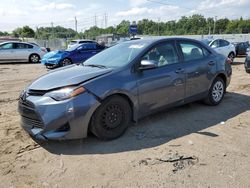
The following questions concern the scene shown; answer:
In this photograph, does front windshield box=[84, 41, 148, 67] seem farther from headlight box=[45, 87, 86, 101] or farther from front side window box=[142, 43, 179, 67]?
headlight box=[45, 87, 86, 101]

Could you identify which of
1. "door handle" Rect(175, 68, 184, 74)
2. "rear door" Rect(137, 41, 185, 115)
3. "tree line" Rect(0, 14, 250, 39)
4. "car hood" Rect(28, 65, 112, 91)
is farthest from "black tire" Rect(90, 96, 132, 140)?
"tree line" Rect(0, 14, 250, 39)

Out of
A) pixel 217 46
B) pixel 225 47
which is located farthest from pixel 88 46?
pixel 225 47

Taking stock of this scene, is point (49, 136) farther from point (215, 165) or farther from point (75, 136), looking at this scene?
point (215, 165)

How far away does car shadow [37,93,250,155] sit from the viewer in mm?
4215

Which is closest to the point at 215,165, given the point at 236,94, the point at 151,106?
the point at 151,106

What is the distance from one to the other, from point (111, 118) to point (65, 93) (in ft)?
2.70

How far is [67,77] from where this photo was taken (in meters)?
4.40

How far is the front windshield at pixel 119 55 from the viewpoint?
4879 millimetres

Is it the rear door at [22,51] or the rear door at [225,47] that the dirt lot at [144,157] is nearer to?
the rear door at [225,47]

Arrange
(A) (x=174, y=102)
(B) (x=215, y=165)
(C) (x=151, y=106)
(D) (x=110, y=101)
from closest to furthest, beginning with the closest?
(B) (x=215, y=165) → (D) (x=110, y=101) → (C) (x=151, y=106) → (A) (x=174, y=102)

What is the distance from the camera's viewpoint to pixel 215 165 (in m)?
3.69

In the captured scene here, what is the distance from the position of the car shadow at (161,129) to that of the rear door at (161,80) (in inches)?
14.6

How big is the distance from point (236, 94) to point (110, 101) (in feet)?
15.4

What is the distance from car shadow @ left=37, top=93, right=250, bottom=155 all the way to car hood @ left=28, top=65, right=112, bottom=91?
899 mm
